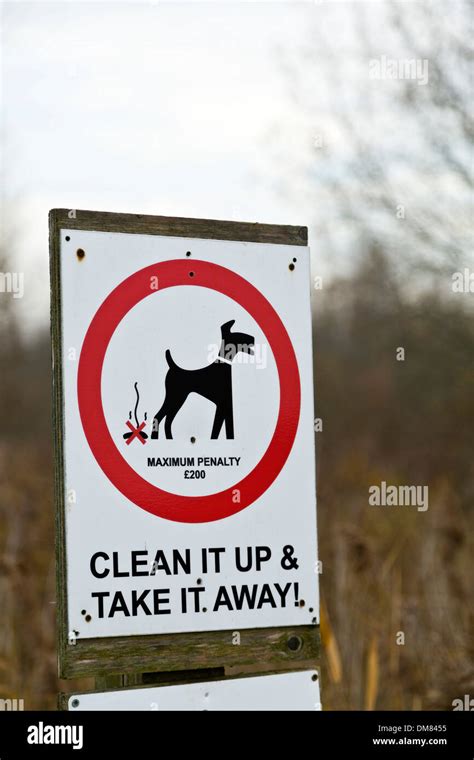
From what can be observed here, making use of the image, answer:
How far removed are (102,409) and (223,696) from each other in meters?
0.75

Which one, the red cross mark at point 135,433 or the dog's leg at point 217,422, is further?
the dog's leg at point 217,422

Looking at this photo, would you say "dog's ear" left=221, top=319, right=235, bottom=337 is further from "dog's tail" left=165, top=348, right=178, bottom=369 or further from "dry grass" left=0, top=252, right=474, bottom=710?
"dry grass" left=0, top=252, right=474, bottom=710

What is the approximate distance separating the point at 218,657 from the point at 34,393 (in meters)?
20.6

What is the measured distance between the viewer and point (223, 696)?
2822mm

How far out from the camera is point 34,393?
2303 centimetres

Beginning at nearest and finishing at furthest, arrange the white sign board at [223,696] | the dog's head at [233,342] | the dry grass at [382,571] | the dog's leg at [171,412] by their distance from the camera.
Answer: the white sign board at [223,696] → the dog's leg at [171,412] → the dog's head at [233,342] → the dry grass at [382,571]

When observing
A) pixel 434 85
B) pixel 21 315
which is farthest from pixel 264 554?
pixel 21 315

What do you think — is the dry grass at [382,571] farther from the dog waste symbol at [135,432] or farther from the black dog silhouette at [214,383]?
the dog waste symbol at [135,432]

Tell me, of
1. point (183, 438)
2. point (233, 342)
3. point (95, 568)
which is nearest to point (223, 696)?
point (95, 568)

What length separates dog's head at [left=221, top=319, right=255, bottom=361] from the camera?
9.64 ft

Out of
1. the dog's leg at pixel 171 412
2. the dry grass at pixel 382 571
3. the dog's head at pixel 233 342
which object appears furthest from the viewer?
the dry grass at pixel 382 571

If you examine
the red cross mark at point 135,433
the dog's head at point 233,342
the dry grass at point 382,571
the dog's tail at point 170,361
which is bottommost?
the dry grass at point 382,571

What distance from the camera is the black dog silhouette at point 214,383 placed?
282cm

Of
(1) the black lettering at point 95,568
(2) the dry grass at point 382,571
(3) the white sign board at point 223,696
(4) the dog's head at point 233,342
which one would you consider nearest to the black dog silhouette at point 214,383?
(4) the dog's head at point 233,342
